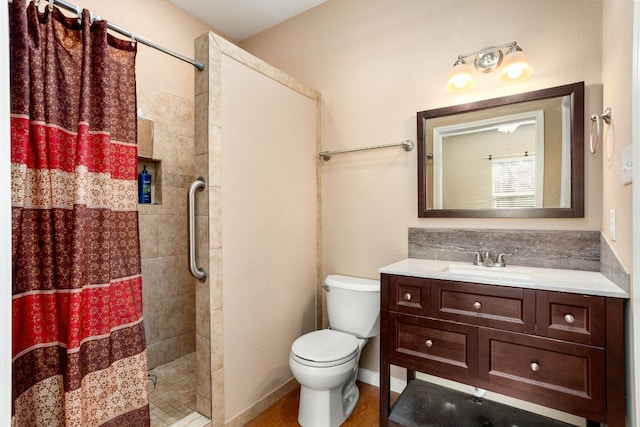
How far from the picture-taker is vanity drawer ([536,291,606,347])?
1.18 meters

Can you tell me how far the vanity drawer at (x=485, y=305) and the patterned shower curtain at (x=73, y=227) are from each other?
144 centimetres

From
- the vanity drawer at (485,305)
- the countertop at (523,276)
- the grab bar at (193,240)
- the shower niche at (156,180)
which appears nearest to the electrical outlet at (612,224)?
the countertop at (523,276)

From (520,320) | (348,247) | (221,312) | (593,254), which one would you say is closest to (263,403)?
(221,312)

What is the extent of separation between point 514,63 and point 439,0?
0.69 m

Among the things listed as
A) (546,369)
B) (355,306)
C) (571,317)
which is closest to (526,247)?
(571,317)

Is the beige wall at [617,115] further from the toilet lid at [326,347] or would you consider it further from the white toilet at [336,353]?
the toilet lid at [326,347]

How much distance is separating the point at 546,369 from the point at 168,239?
244 centimetres

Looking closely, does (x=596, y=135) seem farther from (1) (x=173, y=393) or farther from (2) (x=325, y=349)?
(1) (x=173, y=393)

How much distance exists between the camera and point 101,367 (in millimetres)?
1335

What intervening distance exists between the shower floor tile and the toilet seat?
68 cm

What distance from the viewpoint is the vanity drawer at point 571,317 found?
118 centimetres

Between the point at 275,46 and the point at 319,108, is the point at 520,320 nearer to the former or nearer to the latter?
the point at 319,108

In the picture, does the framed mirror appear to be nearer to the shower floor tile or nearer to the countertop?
the countertop

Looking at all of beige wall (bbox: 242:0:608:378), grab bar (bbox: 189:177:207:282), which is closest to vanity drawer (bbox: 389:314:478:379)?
beige wall (bbox: 242:0:608:378)
